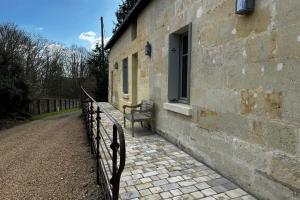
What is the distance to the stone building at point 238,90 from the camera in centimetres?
232

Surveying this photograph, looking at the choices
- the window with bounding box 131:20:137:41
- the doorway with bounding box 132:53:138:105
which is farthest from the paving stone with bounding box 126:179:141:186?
the window with bounding box 131:20:137:41

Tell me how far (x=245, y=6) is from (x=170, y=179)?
2.26 m

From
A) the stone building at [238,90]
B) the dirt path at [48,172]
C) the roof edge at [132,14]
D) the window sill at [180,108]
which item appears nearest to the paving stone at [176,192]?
the stone building at [238,90]

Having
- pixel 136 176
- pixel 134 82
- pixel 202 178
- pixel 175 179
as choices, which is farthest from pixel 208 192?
pixel 134 82

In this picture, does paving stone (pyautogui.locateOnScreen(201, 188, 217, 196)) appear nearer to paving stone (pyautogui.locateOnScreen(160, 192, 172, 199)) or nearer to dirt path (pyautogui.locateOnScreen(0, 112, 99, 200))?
paving stone (pyautogui.locateOnScreen(160, 192, 172, 199))

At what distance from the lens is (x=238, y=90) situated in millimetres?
3000

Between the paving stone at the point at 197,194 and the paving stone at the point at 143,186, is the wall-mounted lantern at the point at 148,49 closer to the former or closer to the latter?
the paving stone at the point at 143,186

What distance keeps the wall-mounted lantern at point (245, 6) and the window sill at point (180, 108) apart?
6.03 ft

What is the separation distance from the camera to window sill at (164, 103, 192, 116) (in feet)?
13.8

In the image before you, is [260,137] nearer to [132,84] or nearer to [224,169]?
[224,169]

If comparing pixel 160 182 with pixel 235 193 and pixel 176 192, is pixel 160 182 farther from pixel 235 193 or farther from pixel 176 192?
pixel 235 193

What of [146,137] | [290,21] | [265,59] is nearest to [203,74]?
[265,59]

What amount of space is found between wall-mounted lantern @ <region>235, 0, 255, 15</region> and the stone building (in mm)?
68

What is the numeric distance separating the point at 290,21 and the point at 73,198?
324 centimetres
